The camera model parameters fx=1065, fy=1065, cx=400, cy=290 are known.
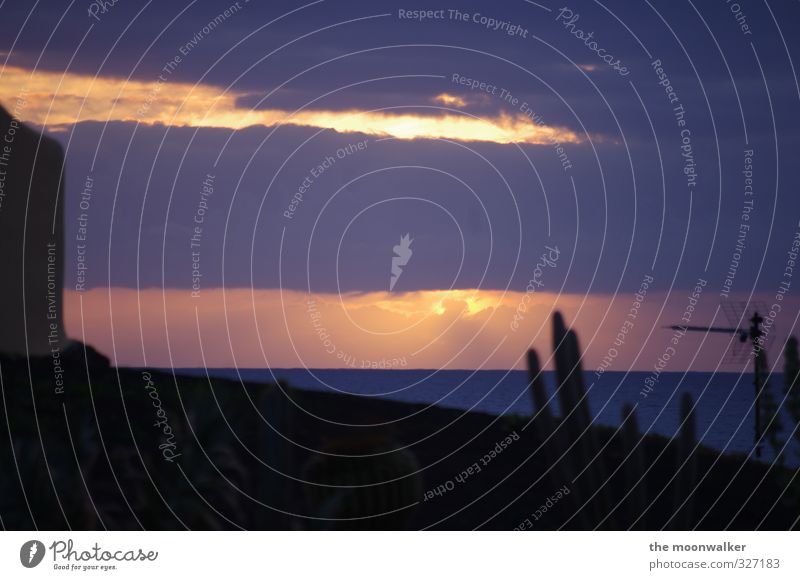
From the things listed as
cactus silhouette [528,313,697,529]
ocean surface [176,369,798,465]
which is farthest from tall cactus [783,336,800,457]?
ocean surface [176,369,798,465]

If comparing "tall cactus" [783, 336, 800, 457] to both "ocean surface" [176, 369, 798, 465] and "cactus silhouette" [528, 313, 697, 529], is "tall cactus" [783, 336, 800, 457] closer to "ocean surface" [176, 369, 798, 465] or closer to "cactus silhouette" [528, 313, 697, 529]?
"cactus silhouette" [528, 313, 697, 529]

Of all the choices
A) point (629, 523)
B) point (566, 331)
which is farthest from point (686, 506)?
point (566, 331)

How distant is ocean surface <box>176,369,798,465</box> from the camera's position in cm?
4662

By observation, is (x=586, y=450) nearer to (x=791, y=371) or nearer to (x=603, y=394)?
(x=791, y=371)

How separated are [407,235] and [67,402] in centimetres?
857

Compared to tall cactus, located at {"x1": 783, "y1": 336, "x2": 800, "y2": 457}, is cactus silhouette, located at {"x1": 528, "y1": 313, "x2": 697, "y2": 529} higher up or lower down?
lower down

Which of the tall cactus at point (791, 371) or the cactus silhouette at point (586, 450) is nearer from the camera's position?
the cactus silhouette at point (586, 450)

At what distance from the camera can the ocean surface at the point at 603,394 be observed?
153ft

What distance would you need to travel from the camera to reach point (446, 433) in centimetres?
2348

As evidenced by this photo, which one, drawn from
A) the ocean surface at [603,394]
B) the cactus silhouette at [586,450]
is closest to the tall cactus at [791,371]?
the cactus silhouette at [586,450]

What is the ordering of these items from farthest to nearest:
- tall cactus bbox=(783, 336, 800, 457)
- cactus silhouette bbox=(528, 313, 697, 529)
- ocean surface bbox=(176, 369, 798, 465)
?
1. ocean surface bbox=(176, 369, 798, 465)
2. tall cactus bbox=(783, 336, 800, 457)
3. cactus silhouette bbox=(528, 313, 697, 529)

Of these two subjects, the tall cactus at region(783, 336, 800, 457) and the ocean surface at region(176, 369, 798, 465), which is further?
the ocean surface at region(176, 369, 798, 465)

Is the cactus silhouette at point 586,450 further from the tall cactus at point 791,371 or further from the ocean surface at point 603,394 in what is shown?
the ocean surface at point 603,394

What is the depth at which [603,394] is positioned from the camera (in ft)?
219
